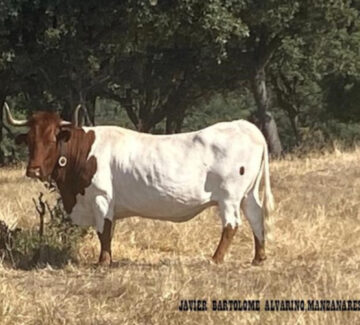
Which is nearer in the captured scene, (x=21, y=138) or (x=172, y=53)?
(x=21, y=138)

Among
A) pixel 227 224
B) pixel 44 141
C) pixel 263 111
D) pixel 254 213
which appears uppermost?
pixel 263 111

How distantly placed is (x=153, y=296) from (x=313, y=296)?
1.31m

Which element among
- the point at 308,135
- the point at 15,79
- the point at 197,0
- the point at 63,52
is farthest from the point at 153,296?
the point at 308,135

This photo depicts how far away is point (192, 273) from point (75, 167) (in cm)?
206

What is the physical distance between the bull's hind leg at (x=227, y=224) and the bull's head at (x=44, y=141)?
1858 millimetres

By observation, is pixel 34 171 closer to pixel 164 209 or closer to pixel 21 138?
pixel 21 138

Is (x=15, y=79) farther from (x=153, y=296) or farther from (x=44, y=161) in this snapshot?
(x=153, y=296)

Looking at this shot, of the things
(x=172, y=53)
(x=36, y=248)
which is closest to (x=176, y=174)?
(x=36, y=248)

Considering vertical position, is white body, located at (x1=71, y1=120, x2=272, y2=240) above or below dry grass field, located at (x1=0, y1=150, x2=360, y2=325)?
above

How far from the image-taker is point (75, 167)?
31.8 ft

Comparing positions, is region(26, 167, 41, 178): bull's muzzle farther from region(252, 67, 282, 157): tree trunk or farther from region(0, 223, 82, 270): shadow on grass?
region(252, 67, 282, 157): tree trunk

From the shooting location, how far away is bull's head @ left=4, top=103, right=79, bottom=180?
9484 millimetres

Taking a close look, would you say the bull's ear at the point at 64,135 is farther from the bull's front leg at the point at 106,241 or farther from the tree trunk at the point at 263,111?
the tree trunk at the point at 263,111

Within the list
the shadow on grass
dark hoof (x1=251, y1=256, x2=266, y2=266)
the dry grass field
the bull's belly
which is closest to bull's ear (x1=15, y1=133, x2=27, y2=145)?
the shadow on grass
